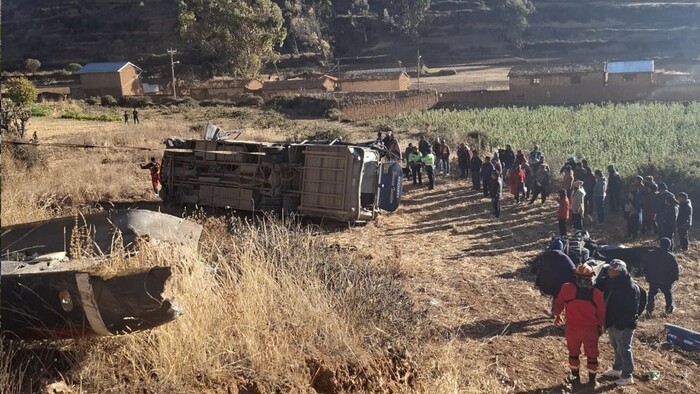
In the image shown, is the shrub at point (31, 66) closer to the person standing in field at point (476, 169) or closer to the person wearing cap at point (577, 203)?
the person standing in field at point (476, 169)

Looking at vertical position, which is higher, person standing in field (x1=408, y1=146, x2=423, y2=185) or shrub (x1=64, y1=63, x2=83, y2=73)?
shrub (x1=64, y1=63, x2=83, y2=73)

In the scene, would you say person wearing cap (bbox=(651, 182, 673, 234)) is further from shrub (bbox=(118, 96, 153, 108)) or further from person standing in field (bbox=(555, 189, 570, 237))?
shrub (bbox=(118, 96, 153, 108))

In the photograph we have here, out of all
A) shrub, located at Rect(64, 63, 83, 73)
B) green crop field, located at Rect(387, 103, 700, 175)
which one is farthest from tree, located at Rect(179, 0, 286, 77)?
green crop field, located at Rect(387, 103, 700, 175)

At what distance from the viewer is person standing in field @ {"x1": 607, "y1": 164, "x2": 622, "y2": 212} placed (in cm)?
1528

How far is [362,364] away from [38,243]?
4591 mm

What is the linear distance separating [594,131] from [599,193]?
535 inches

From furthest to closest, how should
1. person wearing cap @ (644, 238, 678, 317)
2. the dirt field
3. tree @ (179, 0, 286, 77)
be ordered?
tree @ (179, 0, 286, 77) < person wearing cap @ (644, 238, 678, 317) < the dirt field

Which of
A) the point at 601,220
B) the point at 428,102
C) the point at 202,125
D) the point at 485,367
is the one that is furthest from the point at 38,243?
the point at 428,102

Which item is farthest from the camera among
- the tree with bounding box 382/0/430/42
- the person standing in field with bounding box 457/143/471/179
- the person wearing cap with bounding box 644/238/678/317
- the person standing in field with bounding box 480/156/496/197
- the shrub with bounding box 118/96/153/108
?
the tree with bounding box 382/0/430/42

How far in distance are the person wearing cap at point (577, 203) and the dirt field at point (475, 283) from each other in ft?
2.42

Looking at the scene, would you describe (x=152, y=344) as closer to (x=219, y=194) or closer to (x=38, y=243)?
(x=38, y=243)

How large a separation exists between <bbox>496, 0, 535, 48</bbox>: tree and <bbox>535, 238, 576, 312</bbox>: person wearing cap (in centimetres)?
7495

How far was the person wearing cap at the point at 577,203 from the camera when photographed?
13422 millimetres

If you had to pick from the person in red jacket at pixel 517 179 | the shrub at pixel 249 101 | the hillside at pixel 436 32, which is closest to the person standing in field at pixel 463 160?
Result: the person in red jacket at pixel 517 179
